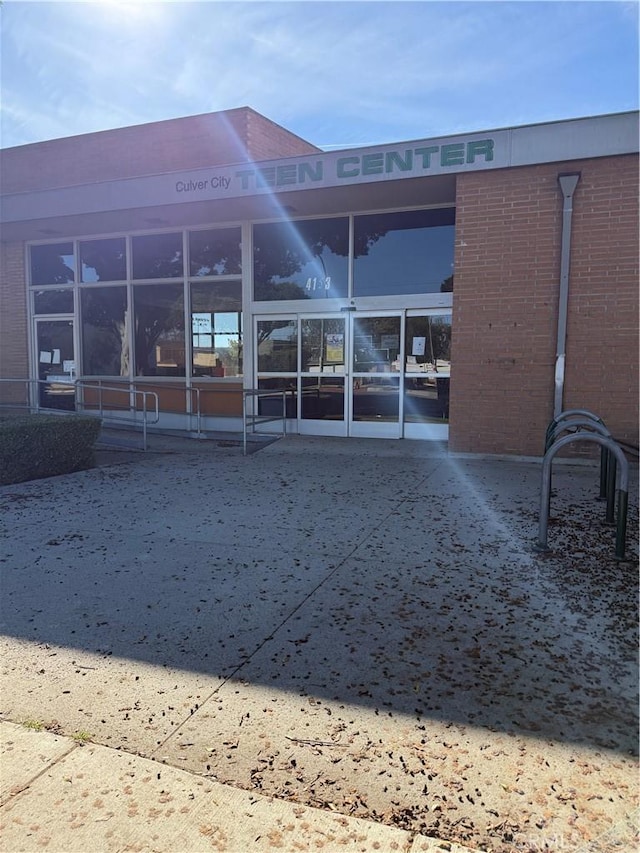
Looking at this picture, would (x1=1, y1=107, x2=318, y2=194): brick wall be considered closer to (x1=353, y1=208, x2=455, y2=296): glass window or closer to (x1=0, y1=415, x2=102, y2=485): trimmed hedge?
(x1=353, y1=208, x2=455, y2=296): glass window

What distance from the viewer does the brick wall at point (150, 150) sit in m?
11.7

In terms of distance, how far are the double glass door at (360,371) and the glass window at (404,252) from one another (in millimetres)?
499

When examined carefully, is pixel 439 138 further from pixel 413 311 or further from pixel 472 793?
pixel 472 793

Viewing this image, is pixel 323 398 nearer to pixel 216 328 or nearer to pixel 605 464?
pixel 216 328

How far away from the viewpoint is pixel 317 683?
290 cm

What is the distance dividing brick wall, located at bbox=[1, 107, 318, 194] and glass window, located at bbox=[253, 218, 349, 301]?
1.63 meters

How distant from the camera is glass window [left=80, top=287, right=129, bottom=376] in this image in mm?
12641

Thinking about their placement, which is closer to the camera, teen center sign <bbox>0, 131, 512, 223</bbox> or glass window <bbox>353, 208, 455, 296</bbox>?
teen center sign <bbox>0, 131, 512, 223</bbox>

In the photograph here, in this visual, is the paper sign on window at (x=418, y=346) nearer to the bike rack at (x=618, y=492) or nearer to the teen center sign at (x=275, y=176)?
the teen center sign at (x=275, y=176)

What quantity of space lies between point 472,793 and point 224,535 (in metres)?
3.29

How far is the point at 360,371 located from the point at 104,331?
19.4ft

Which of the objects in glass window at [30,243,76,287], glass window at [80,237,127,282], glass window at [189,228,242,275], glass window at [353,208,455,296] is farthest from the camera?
glass window at [30,243,76,287]

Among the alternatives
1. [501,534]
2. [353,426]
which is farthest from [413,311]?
[501,534]

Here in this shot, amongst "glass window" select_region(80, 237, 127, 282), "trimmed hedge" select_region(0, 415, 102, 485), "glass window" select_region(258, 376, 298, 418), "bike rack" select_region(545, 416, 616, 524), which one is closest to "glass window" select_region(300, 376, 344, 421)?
"glass window" select_region(258, 376, 298, 418)
